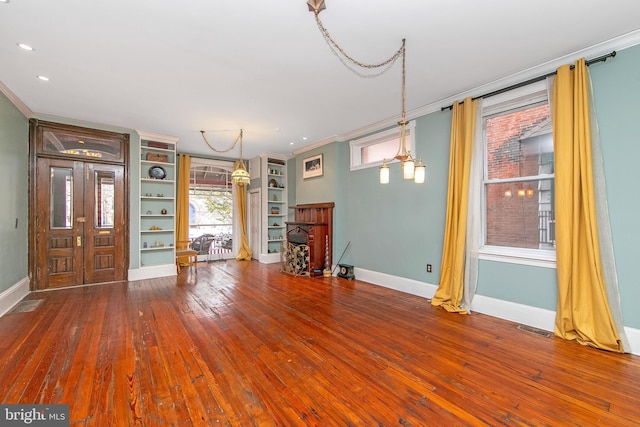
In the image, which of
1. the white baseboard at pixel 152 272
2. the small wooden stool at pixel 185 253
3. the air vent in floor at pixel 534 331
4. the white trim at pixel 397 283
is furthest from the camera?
the small wooden stool at pixel 185 253

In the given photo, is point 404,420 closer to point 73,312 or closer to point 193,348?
point 193,348

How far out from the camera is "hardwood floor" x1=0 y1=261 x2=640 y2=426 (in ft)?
5.78

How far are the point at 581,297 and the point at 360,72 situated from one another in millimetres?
3304

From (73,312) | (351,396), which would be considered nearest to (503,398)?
(351,396)

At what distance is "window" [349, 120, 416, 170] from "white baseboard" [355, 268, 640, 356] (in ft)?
7.02

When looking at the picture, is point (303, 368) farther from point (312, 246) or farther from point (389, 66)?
point (312, 246)

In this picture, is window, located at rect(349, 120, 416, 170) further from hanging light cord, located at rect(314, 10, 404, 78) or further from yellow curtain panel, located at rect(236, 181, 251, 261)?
yellow curtain panel, located at rect(236, 181, 251, 261)

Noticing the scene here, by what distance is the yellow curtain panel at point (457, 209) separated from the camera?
3.57 meters

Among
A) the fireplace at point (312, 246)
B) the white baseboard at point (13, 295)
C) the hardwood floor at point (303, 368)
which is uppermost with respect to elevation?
the fireplace at point (312, 246)

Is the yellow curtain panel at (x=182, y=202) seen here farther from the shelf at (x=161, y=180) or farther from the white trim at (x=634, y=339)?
the white trim at (x=634, y=339)


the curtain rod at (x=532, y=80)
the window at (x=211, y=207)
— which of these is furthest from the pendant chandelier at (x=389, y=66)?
the window at (x=211, y=207)

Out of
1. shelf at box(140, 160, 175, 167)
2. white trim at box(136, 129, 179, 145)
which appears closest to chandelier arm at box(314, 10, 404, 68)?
white trim at box(136, 129, 179, 145)

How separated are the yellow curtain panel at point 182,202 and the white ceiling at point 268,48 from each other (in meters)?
2.53

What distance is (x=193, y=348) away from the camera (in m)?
2.59
